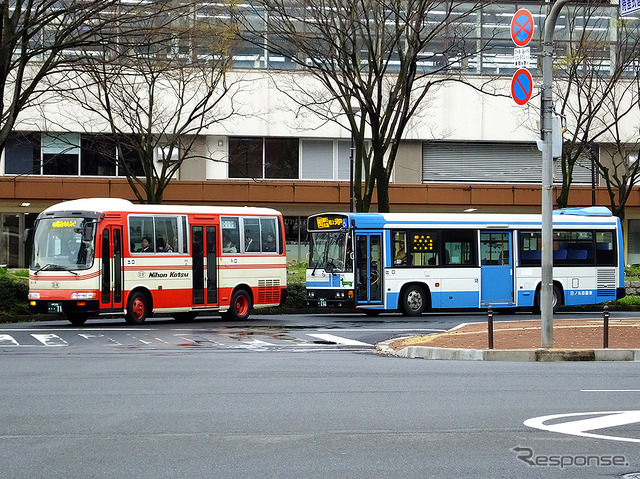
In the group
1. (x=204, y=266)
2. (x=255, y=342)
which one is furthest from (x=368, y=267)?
(x=255, y=342)

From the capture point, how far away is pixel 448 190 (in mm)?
49750

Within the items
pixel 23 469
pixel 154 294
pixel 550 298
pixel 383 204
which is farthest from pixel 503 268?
pixel 23 469

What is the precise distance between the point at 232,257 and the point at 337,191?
21.0 m

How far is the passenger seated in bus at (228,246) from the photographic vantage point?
28.3m

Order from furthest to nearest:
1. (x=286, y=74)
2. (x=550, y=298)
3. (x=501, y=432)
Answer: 1. (x=286, y=74)
2. (x=550, y=298)
3. (x=501, y=432)

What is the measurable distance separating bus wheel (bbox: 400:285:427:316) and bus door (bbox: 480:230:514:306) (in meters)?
2.06

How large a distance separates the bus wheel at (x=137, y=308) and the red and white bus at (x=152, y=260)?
0.08ft

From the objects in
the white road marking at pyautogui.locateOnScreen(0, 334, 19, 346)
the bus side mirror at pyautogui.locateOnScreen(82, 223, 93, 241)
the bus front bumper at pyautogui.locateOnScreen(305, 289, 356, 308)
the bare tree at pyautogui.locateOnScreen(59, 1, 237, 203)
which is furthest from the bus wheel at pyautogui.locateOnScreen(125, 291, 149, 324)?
the bus front bumper at pyautogui.locateOnScreen(305, 289, 356, 308)

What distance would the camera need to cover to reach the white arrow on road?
9.46 metres

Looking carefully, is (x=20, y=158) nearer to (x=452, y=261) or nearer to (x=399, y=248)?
(x=399, y=248)

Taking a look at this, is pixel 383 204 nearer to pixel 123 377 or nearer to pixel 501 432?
pixel 123 377

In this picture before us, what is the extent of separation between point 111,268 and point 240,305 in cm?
464

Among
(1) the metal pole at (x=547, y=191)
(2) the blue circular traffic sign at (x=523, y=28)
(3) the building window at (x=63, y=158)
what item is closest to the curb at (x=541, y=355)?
(1) the metal pole at (x=547, y=191)

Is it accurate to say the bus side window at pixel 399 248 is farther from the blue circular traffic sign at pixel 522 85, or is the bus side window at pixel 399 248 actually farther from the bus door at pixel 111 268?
the blue circular traffic sign at pixel 522 85
